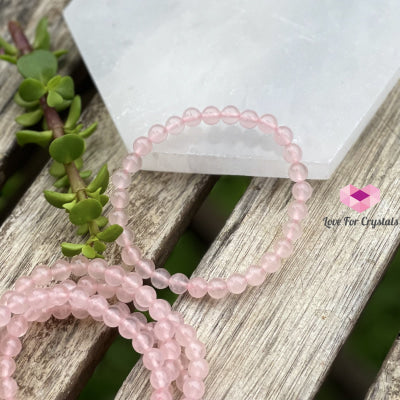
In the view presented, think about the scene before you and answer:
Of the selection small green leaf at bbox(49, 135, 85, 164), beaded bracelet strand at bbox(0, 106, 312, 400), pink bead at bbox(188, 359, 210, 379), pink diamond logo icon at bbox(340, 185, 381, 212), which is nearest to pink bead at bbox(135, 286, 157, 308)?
beaded bracelet strand at bbox(0, 106, 312, 400)

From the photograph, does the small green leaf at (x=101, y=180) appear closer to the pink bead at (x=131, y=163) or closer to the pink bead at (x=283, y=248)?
the pink bead at (x=131, y=163)

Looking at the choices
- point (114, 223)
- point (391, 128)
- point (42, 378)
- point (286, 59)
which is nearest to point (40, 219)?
point (114, 223)

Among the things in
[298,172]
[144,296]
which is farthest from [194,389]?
[298,172]

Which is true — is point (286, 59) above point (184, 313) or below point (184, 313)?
above

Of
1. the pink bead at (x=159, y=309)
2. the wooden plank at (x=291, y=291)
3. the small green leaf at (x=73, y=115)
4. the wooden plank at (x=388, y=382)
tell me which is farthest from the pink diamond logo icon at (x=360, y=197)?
the small green leaf at (x=73, y=115)

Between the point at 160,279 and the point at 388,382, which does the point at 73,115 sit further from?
the point at 388,382

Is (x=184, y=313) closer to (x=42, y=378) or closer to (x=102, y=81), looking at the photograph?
(x=42, y=378)

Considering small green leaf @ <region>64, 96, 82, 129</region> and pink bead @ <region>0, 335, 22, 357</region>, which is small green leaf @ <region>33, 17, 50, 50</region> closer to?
small green leaf @ <region>64, 96, 82, 129</region>
